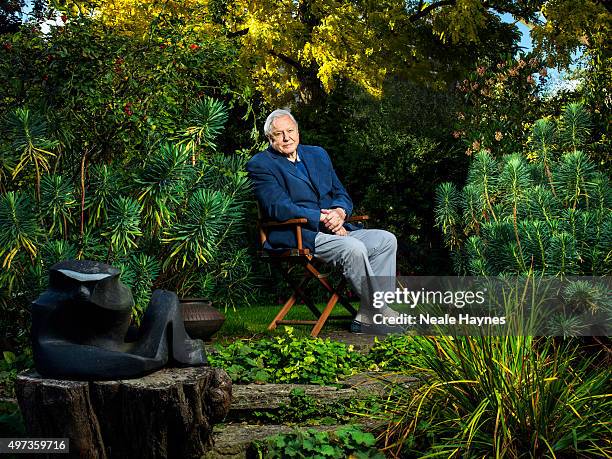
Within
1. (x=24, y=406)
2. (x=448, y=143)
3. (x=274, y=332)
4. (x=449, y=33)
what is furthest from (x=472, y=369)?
(x=449, y=33)

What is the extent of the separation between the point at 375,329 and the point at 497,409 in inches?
126

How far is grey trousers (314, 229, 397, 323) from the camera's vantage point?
252 inches

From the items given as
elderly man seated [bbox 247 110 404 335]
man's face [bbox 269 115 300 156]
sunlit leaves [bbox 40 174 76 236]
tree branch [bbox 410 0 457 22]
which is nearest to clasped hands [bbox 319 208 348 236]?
elderly man seated [bbox 247 110 404 335]

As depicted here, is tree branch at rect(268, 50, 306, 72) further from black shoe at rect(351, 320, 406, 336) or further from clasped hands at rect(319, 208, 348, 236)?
black shoe at rect(351, 320, 406, 336)

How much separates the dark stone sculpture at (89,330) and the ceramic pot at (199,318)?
7.14 ft

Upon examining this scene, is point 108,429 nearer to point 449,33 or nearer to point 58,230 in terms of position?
point 58,230

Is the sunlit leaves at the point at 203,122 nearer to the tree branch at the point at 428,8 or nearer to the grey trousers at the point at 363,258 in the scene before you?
the grey trousers at the point at 363,258

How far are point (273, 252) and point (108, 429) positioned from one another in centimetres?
333

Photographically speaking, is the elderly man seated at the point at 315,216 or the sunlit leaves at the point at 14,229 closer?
the sunlit leaves at the point at 14,229

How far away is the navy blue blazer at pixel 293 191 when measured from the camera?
21.6 feet

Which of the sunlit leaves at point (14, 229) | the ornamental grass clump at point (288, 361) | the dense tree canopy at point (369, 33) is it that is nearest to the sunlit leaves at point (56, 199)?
the sunlit leaves at point (14, 229)

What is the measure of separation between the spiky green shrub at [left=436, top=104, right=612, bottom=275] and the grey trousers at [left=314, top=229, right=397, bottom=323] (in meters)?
0.71

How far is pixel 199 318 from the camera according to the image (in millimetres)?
5902

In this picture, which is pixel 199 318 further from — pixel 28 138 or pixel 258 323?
pixel 28 138
